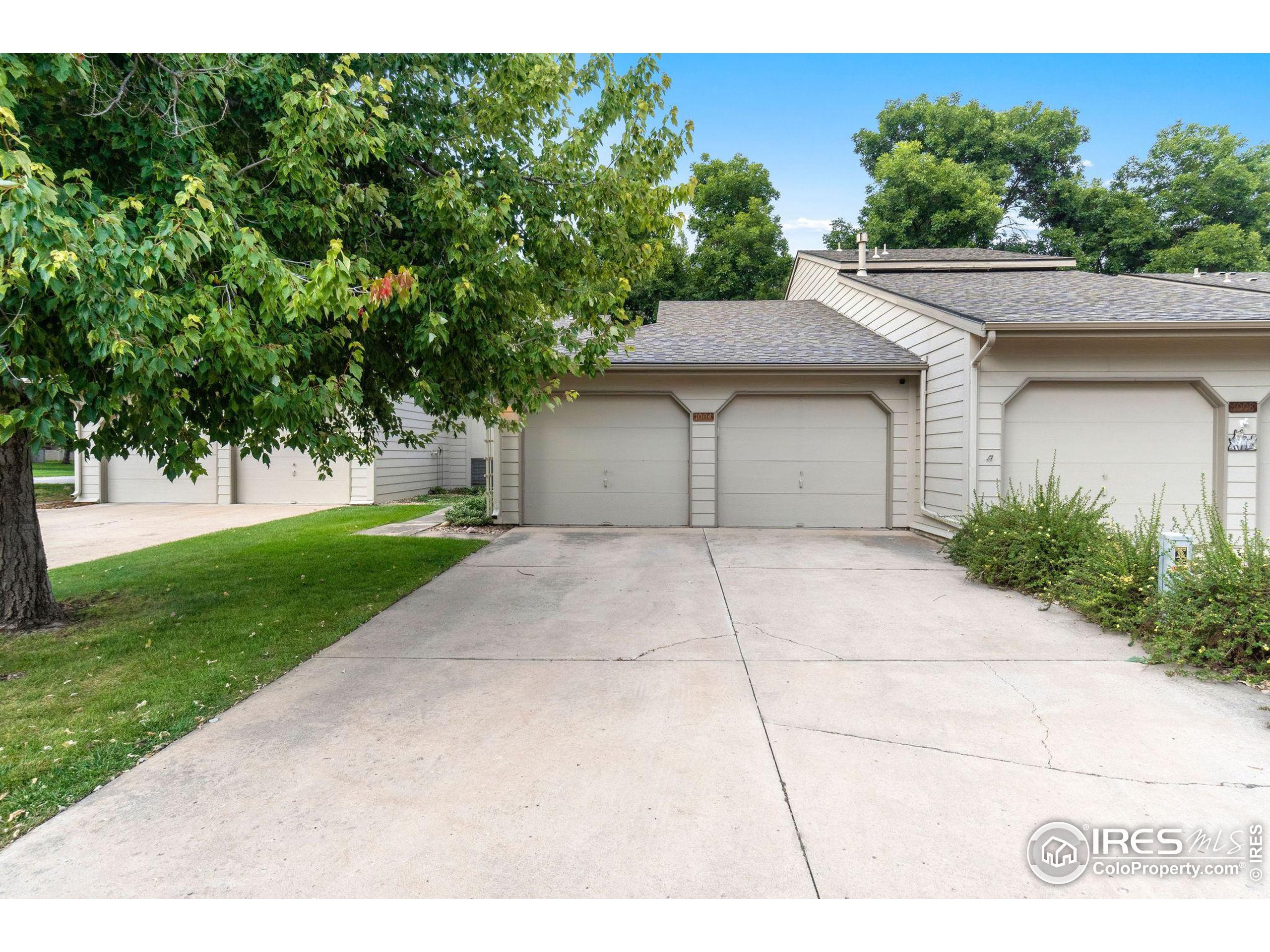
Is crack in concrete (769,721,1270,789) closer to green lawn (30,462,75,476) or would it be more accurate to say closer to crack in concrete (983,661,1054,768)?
crack in concrete (983,661,1054,768)

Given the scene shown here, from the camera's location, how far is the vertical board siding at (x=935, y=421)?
26.7 feet

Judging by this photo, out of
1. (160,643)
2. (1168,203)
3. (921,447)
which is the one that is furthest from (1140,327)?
(1168,203)

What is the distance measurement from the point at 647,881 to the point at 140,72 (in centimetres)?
478

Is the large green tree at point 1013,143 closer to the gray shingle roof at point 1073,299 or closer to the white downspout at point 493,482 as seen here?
the gray shingle roof at point 1073,299

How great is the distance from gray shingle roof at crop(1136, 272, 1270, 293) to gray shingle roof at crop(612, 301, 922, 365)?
5.32 meters

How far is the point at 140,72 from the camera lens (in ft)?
11.1

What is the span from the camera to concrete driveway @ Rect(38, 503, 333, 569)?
27.0ft

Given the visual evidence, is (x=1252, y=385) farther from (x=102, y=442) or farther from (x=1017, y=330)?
(x=102, y=442)

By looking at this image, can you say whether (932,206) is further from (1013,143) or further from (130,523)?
(130,523)

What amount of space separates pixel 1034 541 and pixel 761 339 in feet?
19.9

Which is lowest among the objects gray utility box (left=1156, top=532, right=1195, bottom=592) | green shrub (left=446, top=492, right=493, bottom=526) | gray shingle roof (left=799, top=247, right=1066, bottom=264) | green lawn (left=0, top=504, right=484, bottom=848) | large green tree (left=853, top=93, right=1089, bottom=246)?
green lawn (left=0, top=504, right=484, bottom=848)

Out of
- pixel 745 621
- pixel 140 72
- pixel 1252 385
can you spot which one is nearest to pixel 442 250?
pixel 140 72

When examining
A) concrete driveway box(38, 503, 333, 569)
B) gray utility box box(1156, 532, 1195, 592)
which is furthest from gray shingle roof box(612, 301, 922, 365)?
concrete driveway box(38, 503, 333, 569)

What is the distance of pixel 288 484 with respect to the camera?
44.7 feet
